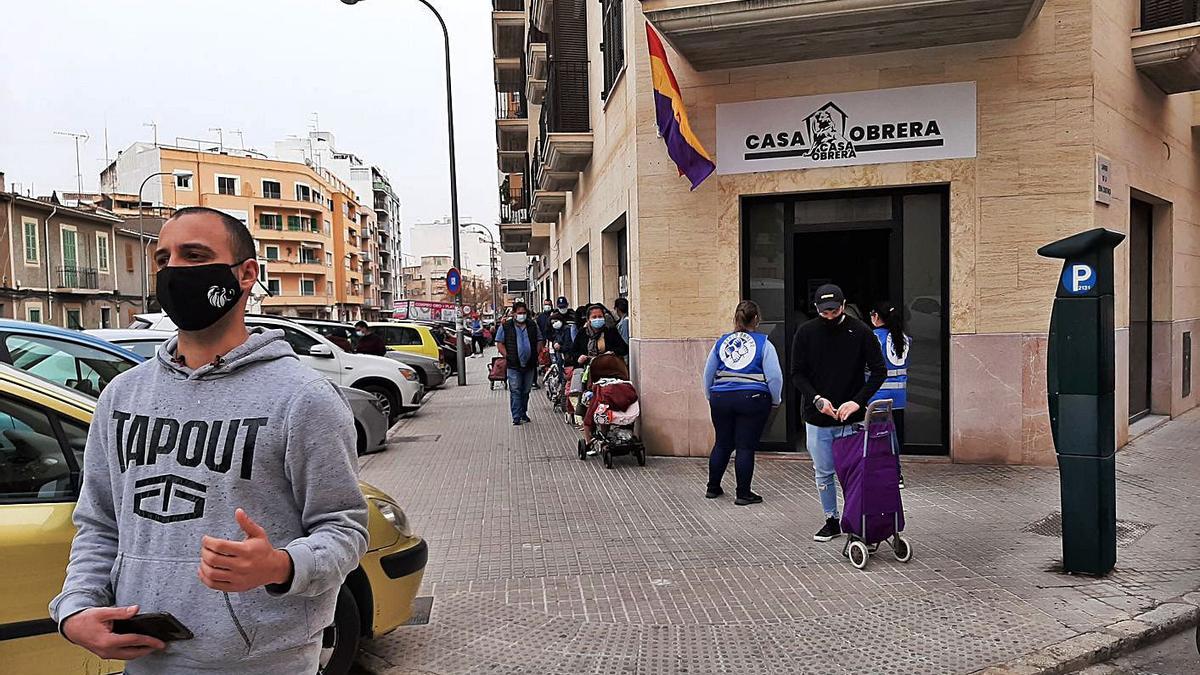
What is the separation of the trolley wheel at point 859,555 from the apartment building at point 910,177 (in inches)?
159

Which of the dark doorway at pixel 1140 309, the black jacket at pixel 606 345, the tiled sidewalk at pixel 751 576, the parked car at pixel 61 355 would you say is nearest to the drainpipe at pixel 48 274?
the black jacket at pixel 606 345

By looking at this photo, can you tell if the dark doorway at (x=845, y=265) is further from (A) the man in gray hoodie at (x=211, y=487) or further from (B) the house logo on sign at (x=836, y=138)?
(A) the man in gray hoodie at (x=211, y=487)

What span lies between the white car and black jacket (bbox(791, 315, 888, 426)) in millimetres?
8459

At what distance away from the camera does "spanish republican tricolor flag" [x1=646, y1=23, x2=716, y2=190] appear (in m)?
9.45

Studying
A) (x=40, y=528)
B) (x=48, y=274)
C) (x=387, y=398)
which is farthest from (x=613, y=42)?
(x=48, y=274)

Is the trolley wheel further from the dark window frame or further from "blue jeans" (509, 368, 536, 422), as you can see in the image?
"blue jeans" (509, 368, 536, 422)

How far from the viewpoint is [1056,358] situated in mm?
5691

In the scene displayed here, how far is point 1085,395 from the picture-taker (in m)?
5.57

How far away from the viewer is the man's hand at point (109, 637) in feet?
6.29

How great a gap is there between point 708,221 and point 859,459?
182 inches

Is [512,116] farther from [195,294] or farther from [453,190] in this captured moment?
[195,294]

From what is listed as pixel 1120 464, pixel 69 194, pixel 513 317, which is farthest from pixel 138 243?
pixel 1120 464

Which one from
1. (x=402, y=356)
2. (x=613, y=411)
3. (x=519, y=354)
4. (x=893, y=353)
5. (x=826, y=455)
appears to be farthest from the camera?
(x=402, y=356)

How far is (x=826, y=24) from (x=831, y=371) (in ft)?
13.5
